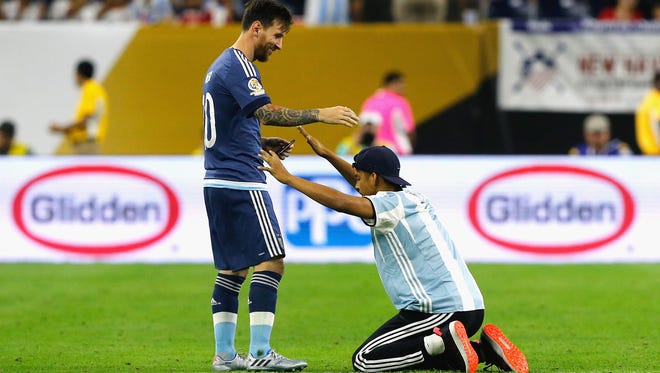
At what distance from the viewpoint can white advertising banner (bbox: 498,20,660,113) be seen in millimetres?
17828

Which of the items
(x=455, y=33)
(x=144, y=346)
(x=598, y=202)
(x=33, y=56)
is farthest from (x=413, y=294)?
(x=33, y=56)

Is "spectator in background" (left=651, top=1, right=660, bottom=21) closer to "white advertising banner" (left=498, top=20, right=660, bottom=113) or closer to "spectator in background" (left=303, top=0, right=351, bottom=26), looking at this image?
"white advertising banner" (left=498, top=20, right=660, bottom=113)

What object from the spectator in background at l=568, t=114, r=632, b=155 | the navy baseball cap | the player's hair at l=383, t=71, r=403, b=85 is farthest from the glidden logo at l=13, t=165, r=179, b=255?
the navy baseball cap

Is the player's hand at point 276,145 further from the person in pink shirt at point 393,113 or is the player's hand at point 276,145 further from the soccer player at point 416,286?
the person in pink shirt at point 393,113

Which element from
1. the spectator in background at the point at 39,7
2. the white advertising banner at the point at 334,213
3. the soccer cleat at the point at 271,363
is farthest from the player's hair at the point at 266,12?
the spectator in background at the point at 39,7

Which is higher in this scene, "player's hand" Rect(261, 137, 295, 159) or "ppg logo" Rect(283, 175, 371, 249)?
"player's hand" Rect(261, 137, 295, 159)

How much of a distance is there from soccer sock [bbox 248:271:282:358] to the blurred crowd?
36.5 ft

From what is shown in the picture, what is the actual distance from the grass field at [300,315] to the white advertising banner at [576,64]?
4.35 m

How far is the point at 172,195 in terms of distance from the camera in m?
14.7

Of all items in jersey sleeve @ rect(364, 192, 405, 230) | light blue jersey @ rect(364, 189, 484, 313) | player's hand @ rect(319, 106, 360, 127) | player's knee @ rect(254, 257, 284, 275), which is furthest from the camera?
player's knee @ rect(254, 257, 284, 275)

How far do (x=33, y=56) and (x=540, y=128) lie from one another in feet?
24.8

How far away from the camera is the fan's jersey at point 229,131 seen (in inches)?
291

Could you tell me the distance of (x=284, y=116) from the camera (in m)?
7.16

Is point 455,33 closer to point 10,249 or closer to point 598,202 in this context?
point 598,202
